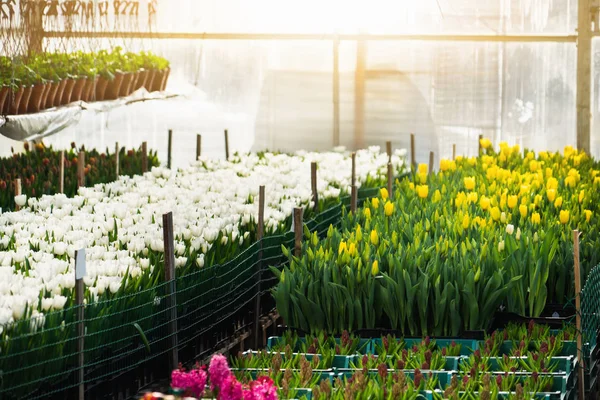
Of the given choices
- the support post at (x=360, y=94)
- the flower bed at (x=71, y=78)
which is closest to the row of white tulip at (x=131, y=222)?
the flower bed at (x=71, y=78)

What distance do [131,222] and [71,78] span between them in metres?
3.50

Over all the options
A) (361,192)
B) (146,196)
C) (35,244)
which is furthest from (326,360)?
(361,192)

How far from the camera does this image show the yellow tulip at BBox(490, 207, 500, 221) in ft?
23.6

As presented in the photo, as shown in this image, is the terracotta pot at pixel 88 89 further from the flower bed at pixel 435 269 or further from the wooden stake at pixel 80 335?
the wooden stake at pixel 80 335

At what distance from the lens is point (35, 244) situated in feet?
20.6

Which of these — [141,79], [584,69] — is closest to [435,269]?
[141,79]

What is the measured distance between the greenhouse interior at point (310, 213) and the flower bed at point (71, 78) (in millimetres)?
31

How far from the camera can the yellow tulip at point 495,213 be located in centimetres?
720

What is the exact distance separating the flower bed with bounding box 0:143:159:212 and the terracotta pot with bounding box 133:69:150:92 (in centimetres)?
75

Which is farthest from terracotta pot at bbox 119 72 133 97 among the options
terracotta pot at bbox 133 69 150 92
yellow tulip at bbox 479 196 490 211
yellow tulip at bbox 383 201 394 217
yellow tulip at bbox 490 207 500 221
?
yellow tulip at bbox 490 207 500 221

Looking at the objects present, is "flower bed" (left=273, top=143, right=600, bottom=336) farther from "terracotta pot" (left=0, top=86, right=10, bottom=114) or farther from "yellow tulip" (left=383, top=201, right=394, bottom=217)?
"terracotta pot" (left=0, top=86, right=10, bottom=114)

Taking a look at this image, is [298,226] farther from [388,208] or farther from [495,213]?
[495,213]

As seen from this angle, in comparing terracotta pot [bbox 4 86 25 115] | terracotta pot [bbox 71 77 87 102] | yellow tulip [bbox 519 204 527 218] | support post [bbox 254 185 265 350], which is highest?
terracotta pot [bbox 71 77 87 102]

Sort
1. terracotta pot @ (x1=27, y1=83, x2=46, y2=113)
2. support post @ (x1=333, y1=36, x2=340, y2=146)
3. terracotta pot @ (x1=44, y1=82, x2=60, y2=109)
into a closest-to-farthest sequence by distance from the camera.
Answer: terracotta pot @ (x1=27, y1=83, x2=46, y2=113) → terracotta pot @ (x1=44, y1=82, x2=60, y2=109) → support post @ (x1=333, y1=36, x2=340, y2=146)
